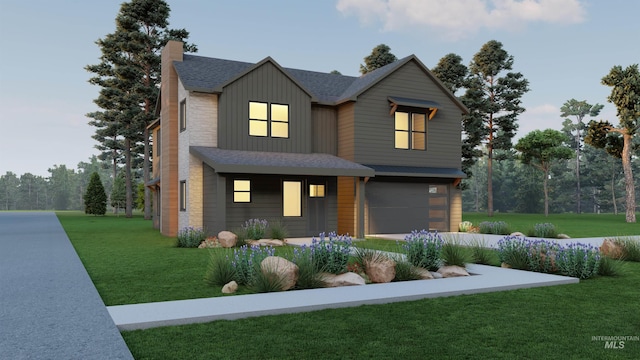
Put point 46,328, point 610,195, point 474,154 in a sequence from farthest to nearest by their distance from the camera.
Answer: point 610,195 → point 474,154 → point 46,328

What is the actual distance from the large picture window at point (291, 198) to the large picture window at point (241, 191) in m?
1.45

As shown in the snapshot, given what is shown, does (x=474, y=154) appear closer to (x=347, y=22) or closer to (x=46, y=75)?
(x=347, y=22)

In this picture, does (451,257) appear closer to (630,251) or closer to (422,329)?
(422,329)

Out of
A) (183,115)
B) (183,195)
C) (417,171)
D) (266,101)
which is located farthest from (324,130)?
(183,195)

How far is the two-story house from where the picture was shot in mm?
19469

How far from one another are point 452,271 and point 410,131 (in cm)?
1392

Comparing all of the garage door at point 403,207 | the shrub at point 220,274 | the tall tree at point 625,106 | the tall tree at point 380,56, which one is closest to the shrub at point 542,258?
the shrub at point 220,274

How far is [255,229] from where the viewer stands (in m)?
17.8

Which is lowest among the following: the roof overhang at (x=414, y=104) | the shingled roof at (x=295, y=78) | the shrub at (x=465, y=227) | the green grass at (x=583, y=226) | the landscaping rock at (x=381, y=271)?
the green grass at (x=583, y=226)

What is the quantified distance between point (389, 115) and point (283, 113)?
5.00 meters

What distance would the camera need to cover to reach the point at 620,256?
13070 mm

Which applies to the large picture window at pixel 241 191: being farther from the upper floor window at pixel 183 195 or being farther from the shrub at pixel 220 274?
the shrub at pixel 220 274

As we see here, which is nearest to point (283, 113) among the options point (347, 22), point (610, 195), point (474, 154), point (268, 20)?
point (268, 20)

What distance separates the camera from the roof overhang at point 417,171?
71.7 ft
